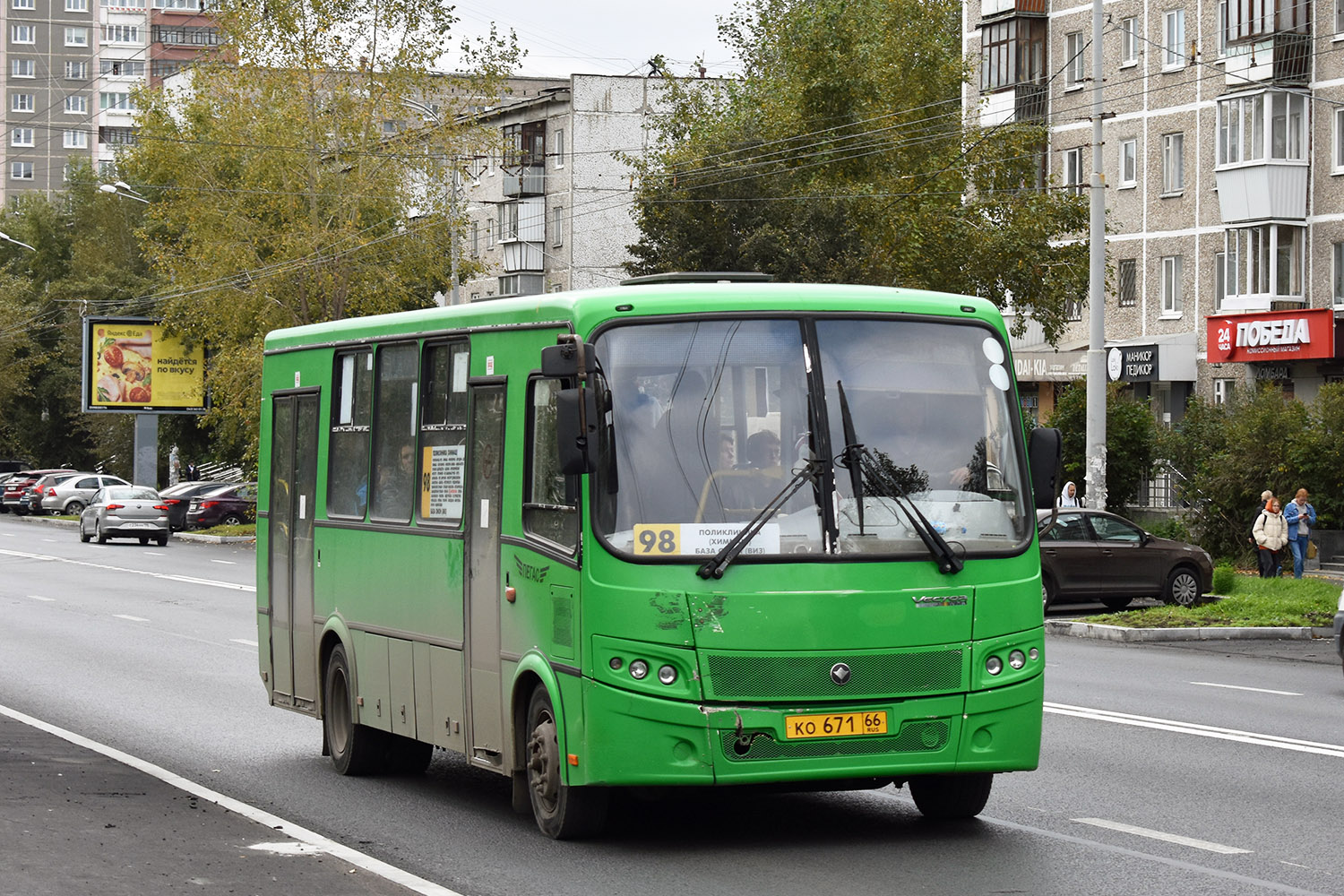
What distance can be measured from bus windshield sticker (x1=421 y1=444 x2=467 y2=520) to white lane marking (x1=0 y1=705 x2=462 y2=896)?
1766mm

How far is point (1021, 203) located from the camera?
41.1 metres

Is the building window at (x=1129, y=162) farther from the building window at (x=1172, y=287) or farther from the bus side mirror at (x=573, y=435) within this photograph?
the bus side mirror at (x=573, y=435)

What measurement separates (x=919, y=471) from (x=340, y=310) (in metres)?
45.7

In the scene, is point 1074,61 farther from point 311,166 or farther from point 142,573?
point 142,573

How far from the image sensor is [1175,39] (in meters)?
51.7

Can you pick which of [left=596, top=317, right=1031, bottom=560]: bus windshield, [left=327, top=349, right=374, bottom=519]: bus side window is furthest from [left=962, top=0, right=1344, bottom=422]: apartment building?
[left=596, top=317, right=1031, bottom=560]: bus windshield

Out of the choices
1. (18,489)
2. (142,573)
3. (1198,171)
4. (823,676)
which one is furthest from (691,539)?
(18,489)

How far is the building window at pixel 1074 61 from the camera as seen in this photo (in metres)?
55.4

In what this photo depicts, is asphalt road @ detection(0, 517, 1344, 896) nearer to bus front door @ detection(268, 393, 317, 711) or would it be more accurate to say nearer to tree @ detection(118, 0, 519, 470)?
bus front door @ detection(268, 393, 317, 711)

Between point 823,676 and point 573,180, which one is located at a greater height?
point 573,180

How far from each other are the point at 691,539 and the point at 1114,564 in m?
20.2

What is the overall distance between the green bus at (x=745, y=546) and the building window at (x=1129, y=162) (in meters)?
44.7

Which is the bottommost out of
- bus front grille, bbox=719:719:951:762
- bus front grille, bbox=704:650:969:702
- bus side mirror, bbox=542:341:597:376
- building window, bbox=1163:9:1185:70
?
bus front grille, bbox=719:719:951:762

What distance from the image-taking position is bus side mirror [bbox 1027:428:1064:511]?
980 cm
